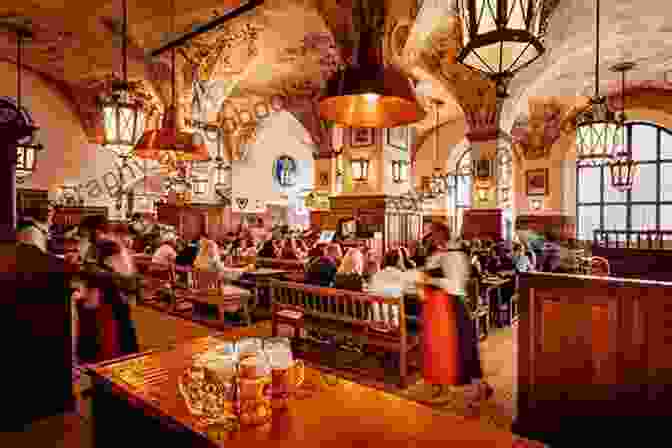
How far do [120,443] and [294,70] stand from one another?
9.64 m

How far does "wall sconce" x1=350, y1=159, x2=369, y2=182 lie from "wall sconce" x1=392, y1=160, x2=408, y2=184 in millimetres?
643

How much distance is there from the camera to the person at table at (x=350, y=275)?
4047mm

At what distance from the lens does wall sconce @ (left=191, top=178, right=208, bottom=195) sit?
816cm

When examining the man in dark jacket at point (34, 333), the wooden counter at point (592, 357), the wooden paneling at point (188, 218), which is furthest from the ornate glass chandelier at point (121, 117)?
the wooden paneling at point (188, 218)

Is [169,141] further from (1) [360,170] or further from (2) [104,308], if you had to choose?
(1) [360,170]

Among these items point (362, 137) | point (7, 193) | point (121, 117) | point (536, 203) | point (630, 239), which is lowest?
point (630, 239)

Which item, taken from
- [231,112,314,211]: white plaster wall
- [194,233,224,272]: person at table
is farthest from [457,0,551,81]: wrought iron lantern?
[231,112,314,211]: white plaster wall

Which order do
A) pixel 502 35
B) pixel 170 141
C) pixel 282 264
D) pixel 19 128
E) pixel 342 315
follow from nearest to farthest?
pixel 502 35 → pixel 19 128 → pixel 170 141 → pixel 342 315 → pixel 282 264

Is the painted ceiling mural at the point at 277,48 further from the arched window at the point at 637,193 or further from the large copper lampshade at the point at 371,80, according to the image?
the large copper lampshade at the point at 371,80

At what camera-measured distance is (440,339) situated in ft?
11.0

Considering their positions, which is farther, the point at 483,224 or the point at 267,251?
the point at 483,224

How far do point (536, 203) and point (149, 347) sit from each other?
14.4 m

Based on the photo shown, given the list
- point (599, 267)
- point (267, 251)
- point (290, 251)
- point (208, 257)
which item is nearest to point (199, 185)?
point (267, 251)

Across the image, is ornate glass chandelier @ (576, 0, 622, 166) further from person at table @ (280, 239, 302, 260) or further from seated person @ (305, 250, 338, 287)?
person at table @ (280, 239, 302, 260)
